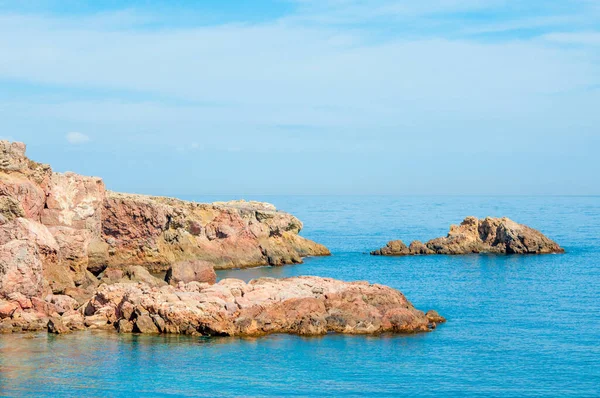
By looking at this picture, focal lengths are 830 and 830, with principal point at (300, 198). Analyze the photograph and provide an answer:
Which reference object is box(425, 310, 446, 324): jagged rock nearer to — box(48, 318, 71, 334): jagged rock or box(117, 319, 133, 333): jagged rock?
box(117, 319, 133, 333): jagged rock

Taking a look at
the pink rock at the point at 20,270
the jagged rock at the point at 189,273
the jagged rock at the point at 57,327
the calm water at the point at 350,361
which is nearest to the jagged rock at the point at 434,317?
the calm water at the point at 350,361

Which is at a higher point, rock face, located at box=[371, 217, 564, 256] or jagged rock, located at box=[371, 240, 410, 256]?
rock face, located at box=[371, 217, 564, 256]

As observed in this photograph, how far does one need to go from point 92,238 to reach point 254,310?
97.5 feet

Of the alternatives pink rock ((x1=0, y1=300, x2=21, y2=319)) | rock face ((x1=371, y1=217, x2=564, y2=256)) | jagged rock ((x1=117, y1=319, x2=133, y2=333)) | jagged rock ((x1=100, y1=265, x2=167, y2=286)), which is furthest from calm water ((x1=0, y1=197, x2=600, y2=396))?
rock face ((x1=371, y1=217, x2=564, y2=256))

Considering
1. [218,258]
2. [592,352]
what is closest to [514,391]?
[592,352]

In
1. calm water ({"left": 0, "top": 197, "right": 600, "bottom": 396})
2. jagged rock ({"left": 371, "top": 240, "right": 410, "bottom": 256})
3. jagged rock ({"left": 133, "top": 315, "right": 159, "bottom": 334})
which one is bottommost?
calm water ({"left": 0, "top": 197, "right": 600, "bottom": 396})

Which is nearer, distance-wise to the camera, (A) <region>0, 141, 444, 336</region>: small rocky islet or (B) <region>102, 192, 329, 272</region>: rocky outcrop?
(A) <region>0, 141, 444, 336</region>: small rocky islet

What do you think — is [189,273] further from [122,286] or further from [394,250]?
[394,250]

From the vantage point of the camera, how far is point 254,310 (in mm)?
52156

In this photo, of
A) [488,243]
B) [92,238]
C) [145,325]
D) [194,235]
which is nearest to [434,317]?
[145,325]

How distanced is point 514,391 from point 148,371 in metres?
18.5

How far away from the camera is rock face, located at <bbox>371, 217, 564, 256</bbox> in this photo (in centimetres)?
10756

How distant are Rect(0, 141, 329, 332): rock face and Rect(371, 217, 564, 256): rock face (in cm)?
1209

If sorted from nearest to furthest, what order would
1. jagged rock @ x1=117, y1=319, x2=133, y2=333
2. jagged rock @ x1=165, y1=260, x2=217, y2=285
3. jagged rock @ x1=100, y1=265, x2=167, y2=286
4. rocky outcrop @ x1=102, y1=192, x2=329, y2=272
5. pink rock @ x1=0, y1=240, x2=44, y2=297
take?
jagged rock @ x1=117, y1=319, x2=133, y2=333 → pink rock @ x1=0, y1=240, x2=44, y2=297 → jagged rock @ x1=100, y1=265, x2=167, y2=286 → jagged rock @ x1=165, y1=260, x2=217, y2=285 → rocky outcrop @ x1=102, y1=192, x2=329, y2=272
